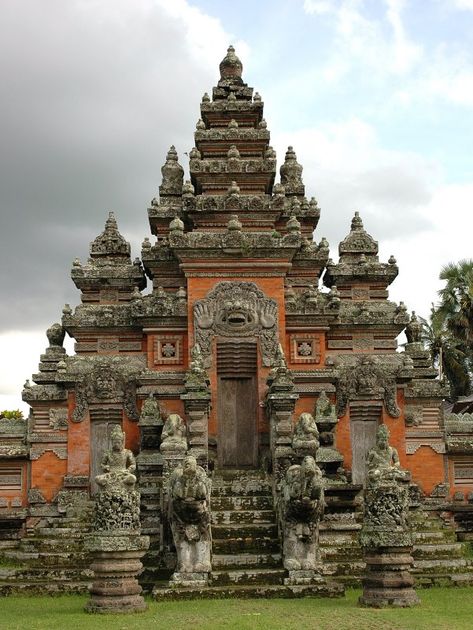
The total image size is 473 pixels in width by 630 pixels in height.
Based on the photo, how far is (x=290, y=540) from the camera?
14891 millimetres

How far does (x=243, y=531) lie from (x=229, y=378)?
5.11 metres

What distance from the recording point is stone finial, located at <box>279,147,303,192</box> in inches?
997

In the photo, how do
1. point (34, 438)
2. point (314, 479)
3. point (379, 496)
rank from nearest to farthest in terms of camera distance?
point (379, 496), point (314, 479), point (34, 438)

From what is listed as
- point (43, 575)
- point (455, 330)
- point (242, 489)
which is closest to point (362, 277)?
point (242, 489)

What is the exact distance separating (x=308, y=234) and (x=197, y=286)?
17.2 feet

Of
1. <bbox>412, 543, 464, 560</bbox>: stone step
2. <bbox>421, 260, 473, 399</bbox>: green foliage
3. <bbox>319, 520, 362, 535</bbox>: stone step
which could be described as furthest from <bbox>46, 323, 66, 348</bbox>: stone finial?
<bbox>421, 260, 473, 399</bbox>: green foliage

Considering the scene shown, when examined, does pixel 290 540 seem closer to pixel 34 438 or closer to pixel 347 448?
pixel 347 448

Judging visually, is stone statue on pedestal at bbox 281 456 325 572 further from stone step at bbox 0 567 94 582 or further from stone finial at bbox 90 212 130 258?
stone finial at bbox 90 212 130 258

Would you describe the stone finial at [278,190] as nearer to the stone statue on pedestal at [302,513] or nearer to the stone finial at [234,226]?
the stone finial at [234,226]

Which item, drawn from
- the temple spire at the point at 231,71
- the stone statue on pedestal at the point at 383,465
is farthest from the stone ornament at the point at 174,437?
the temple spire at the point at 231,71

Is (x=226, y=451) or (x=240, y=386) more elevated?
(x=240, y=386)

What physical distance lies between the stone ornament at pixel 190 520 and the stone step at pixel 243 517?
1615 millimetres

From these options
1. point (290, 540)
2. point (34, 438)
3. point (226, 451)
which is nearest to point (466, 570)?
→ point (290, 540)

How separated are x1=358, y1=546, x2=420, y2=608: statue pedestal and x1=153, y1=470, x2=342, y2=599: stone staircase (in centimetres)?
130
